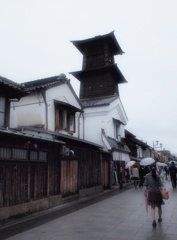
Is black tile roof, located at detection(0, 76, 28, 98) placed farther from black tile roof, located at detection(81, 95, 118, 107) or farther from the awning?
the awning

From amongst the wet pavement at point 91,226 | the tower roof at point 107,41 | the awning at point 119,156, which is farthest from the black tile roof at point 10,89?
the tower roof at point 107,41

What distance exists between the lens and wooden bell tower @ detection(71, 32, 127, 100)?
30.7 metres

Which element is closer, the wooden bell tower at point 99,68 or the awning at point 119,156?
the awning at point 119,156

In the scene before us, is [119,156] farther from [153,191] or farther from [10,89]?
[153,191]

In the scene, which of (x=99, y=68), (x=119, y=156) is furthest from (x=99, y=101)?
(x=119, y=156)

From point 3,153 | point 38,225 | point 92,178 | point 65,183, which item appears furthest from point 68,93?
point 38,225

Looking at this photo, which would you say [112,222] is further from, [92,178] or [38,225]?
[92,178]

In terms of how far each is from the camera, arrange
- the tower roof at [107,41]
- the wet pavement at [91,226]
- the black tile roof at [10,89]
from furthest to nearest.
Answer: the tower roof at [107,41] < the black tile roof at [10,89] < the wet pavement at [91,226]

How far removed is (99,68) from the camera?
30.7 meters

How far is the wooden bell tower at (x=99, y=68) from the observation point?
3072cm

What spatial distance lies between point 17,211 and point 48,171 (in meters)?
3.06

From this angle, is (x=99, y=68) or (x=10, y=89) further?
(x=99, y=68)

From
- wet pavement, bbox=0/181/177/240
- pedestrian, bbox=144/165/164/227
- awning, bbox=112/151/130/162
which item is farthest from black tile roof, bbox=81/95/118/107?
pedestrian, bbox=144/165/164/227

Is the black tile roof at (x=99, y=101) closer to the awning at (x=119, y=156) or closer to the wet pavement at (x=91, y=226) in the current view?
the awning at (x=119, y=156)
